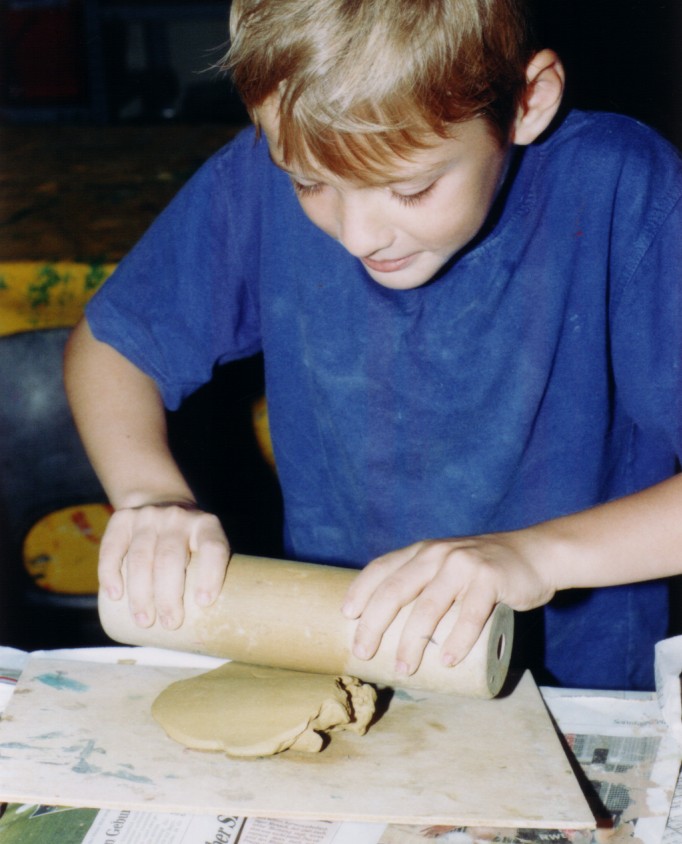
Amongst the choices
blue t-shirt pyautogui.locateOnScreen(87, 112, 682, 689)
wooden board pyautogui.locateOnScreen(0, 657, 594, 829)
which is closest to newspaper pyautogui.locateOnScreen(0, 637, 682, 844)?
wooden board pyautogui.locateOnScreen(0, 657, 594, 829)

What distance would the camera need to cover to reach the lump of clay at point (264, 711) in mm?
→ 767

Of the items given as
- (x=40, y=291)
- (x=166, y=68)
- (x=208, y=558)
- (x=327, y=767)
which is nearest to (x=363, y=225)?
(x=208, y=558)

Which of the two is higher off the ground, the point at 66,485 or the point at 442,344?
the point at 442,344

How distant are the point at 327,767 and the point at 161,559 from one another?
8.6 inches

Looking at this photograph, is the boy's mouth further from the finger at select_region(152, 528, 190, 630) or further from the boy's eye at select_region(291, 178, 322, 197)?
the finger at select_region(152, 528, 190, 630)

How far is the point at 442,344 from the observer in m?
0.97

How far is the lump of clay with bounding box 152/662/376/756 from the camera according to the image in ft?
2.52

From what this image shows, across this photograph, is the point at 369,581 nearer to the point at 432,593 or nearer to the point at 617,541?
the point at 432,593

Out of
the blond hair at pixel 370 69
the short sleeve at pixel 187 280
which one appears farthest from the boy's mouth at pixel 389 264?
the short sleeve at pixel 187 280

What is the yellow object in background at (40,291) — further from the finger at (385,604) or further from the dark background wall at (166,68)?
the dark background wall at (166,68)

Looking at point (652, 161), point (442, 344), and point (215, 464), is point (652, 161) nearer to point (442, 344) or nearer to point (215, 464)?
point (442, 344)

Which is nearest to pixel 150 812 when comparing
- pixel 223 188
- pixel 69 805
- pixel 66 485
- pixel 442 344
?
pixel 69 805

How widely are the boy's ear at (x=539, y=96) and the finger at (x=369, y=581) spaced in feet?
1.20

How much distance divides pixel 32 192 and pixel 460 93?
168 centimetres
